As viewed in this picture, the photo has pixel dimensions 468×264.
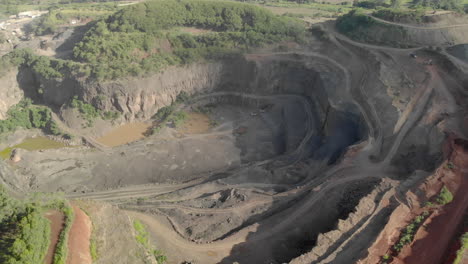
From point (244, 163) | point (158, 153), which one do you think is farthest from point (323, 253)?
point (158, 153)

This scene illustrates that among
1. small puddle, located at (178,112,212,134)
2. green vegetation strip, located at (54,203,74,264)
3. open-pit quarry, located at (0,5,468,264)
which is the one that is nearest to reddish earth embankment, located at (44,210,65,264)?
green vegetation strip, located at (54,203,74,264)

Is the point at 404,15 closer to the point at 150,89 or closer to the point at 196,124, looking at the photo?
the point at 196,124

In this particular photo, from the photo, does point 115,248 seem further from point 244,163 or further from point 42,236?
point 244,163

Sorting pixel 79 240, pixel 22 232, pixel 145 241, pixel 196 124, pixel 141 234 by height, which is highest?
pixel 22 232

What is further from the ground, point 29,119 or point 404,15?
point 404,15

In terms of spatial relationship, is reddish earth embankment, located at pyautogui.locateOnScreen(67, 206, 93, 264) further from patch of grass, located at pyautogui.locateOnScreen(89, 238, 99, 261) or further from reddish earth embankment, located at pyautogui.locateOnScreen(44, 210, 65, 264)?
reddish earth embankment, located at pyautogui.locateOnScreen(44, 210, 65, 264)

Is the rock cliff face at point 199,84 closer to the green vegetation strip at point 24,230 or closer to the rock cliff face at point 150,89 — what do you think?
the rock cliff face at point 150,89

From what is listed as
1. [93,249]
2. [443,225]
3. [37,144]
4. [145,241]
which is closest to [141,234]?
[145,241]
